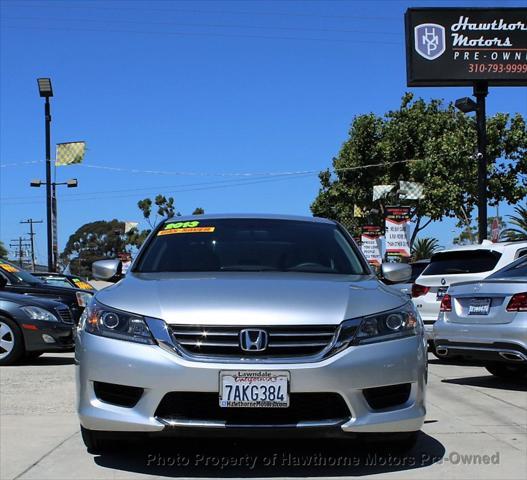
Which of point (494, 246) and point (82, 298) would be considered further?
point (82, 298)

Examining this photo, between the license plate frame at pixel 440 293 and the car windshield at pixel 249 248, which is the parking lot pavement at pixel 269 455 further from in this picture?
the license plate frame at pixel 440 293

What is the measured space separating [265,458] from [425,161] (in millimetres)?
26738

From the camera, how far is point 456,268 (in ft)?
34.0

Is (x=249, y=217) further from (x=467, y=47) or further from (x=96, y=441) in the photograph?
(x=467, y=47)

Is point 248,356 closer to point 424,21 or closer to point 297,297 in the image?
point 297,297

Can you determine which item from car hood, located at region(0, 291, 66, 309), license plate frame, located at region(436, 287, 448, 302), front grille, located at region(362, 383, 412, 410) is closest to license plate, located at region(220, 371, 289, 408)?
front grille, located at region(362, 383, 412, 410)

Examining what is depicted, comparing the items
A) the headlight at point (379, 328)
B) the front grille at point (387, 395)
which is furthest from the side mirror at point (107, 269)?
the front grille at point (387, 395)

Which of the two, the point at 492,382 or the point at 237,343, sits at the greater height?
the point at 237,343

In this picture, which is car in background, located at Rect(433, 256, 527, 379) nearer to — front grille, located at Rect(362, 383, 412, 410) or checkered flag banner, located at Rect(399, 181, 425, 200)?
front grille, located at Rect(362, 383, 412, 410)

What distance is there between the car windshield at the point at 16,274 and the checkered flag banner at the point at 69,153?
15.3 metres

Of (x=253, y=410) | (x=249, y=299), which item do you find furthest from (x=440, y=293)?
(x=253, y=410)

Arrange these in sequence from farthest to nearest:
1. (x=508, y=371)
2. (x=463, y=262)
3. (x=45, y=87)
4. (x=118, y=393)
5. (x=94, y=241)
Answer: (x=94, y=241) → (x=45, y=87) → (x=463, y=262) → (x=508, y=371) → (x=118, y=393)

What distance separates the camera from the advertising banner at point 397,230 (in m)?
21.8

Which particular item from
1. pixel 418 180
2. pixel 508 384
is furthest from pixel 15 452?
pixel 418 180
